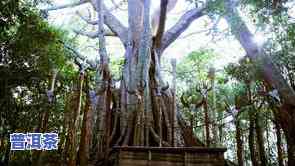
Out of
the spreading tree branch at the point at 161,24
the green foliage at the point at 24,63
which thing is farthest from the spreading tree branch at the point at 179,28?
the green foliage at the point at 24,63

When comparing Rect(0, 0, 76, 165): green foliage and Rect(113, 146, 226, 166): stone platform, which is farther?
Rect(0, 0, 76, 165): green foliage

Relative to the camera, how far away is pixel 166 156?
213 inches

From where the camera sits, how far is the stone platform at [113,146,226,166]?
5.24m

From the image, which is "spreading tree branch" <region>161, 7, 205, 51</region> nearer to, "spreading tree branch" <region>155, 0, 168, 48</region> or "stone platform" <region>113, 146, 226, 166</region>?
"spreading tree branch" <region>155, 0, 168, 48</region>

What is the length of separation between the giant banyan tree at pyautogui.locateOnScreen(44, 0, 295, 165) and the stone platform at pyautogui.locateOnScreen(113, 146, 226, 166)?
2.08ft

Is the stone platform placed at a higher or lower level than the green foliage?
lower

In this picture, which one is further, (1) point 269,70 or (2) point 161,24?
(2) point 161,24

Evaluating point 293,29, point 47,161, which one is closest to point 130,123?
point 47,161

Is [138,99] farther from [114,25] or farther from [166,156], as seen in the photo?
[114,25]

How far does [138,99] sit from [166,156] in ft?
5.63

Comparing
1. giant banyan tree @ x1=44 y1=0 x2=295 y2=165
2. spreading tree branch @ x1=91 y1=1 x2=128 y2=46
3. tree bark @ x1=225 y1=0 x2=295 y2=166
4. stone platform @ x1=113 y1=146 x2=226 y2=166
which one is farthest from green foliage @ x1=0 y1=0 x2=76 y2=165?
tree bark @ x1=225 y1=0 x2=295 y2=166

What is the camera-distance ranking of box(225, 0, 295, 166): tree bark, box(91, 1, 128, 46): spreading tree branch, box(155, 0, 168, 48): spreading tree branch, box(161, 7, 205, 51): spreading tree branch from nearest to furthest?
box(225, 0, 295, 166): tree bark
box(155, 0, 168, 48): spreading tree branch
box(161, 7, 205, 51): spreading tree branch
box(91, 1, 128, 46): spreading tree branch

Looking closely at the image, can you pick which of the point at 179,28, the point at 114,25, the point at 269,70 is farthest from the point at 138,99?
the point at 114,25

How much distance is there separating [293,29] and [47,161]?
211 inches
